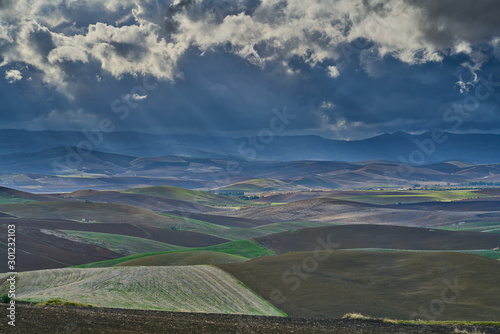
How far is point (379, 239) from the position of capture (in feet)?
468

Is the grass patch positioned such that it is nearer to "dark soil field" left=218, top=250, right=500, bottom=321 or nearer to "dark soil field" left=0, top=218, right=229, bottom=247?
"dark soil field" left=218, top=250, right=500, bottom=321

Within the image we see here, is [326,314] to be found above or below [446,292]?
below

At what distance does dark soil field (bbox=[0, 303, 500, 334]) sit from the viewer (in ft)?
94.7

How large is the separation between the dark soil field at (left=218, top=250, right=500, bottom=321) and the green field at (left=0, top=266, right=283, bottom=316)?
4.32 m

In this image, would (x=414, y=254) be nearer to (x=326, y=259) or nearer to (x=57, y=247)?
(x=326, y=259)

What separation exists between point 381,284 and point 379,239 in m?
82.4

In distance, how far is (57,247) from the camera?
126m

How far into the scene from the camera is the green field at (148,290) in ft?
149

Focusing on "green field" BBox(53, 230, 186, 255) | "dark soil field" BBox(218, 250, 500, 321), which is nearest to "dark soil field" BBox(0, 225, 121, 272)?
"green field" BBox(53, 230, 186, 255)

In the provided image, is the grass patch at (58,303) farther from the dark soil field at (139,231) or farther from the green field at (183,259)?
the dark soil field at (139,231)

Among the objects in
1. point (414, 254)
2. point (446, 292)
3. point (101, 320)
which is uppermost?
point (414, 254)

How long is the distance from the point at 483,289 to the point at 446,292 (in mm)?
3846

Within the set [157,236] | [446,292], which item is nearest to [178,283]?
[446,292]

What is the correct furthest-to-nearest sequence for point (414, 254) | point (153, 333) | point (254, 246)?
point (254, 246)
point (414, 254)
point (153, 333)
